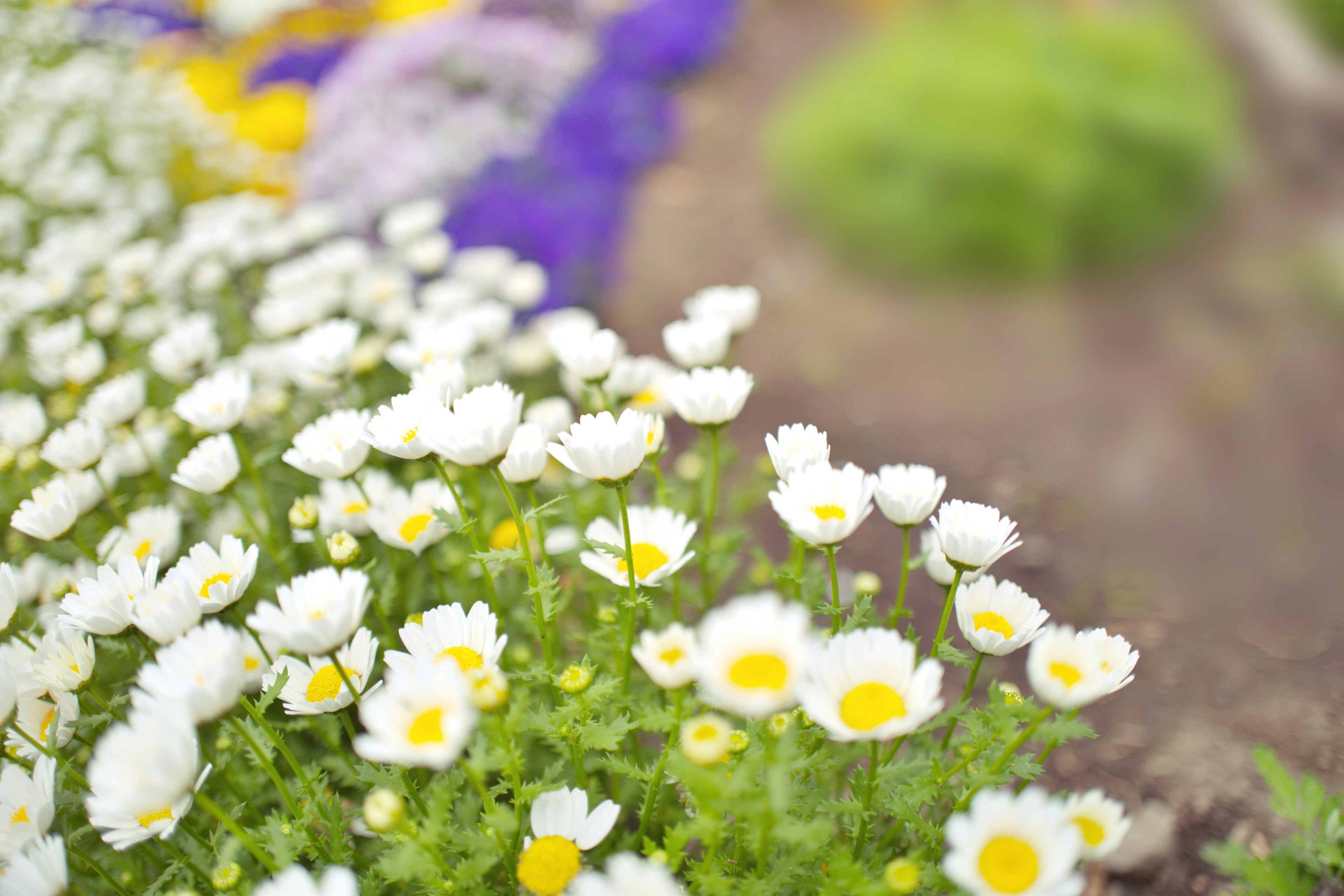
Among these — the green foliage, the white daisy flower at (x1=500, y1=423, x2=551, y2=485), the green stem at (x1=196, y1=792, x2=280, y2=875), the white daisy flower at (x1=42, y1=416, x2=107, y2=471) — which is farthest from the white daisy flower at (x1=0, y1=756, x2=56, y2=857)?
the green foliage

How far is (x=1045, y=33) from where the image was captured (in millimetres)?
4105

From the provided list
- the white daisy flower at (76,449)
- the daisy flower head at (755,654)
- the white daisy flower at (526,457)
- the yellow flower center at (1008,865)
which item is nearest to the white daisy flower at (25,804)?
the white daisy flower at (76,449)

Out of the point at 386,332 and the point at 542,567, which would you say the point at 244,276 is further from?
the point at 542,567

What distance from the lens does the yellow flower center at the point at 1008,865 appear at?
738mm

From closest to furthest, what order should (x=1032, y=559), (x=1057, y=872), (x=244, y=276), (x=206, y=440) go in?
(x=1057, y=872) < (x=206, y=440) < (x=1032, y=559) < (x=244, y=276)

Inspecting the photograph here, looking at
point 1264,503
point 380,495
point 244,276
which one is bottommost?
point 1264,503

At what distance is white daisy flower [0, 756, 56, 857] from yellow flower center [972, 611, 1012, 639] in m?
1.12

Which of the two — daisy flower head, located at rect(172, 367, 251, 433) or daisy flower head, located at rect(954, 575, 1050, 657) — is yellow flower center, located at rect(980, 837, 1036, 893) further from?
daisy flower head, located at rect(172, 367, 251, 433)

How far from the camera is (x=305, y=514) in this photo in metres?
1.36

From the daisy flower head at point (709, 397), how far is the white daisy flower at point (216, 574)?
59cm

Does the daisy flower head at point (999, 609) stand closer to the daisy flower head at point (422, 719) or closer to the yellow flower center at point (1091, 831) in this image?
the yellow flower center at point (1091, 831)

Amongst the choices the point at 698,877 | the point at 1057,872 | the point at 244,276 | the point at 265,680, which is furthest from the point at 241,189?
the point at 1057,872

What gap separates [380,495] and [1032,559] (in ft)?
5.67

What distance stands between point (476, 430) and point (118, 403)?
965 millimetres
